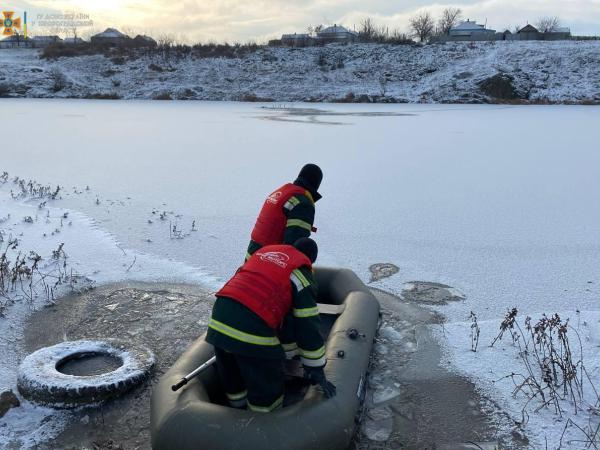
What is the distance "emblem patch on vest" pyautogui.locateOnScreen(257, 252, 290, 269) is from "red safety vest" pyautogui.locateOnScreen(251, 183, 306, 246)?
1.22m

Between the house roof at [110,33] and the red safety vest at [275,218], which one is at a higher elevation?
the house roof at [110,33]

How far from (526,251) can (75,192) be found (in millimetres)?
6273

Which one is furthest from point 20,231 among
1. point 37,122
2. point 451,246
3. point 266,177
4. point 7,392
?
point 37,122

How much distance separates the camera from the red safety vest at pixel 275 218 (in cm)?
397

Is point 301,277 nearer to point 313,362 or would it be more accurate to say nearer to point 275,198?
point 313,362

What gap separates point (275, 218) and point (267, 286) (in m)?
1.41

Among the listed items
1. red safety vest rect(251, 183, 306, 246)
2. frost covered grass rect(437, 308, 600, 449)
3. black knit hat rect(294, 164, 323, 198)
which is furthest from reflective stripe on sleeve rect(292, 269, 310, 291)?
frost covered grass rect(437, 308, 600, 449)

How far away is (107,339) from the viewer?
3.98 meters

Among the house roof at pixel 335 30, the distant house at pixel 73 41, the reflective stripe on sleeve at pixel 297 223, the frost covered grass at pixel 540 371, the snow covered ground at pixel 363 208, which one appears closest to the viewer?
the frost covered grass at pixel 540 371

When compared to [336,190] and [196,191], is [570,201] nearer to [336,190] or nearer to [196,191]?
[336,190]

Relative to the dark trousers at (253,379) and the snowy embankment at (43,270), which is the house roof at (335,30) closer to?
the snowy embankment at (43,270)

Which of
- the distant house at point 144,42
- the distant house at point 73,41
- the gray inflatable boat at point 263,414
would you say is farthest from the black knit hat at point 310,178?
the distant house at point 73,41

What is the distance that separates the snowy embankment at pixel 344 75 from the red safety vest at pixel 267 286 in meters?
24.6

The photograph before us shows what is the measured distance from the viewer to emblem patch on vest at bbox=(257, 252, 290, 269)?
2687 millimetres
